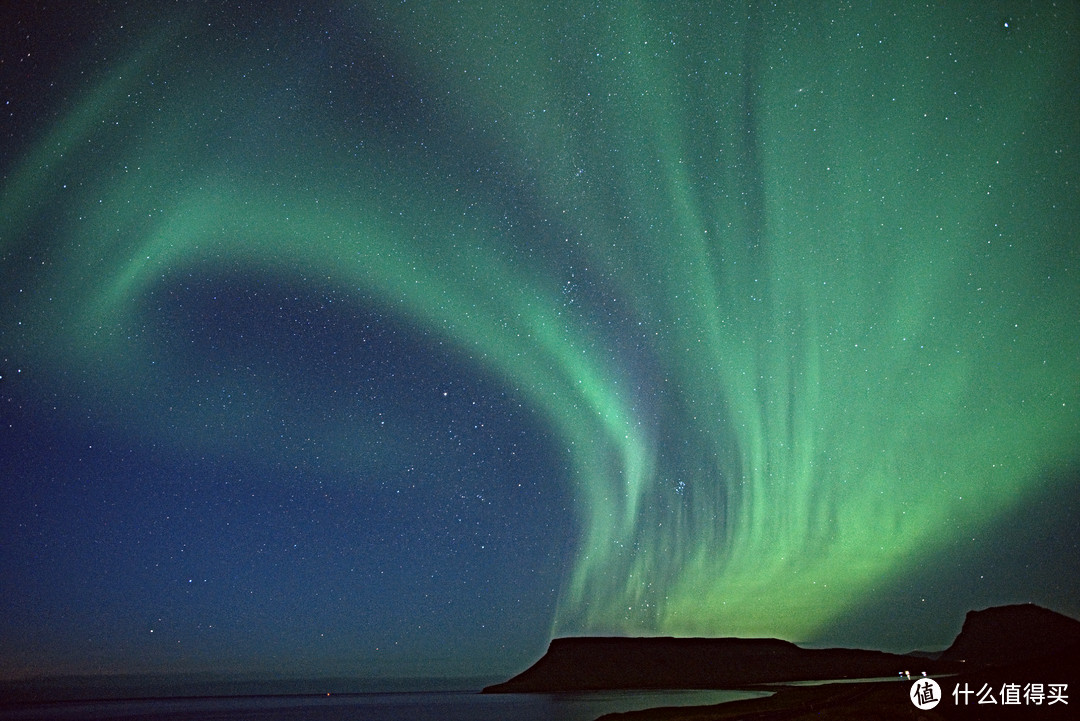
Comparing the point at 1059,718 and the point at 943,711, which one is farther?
the point at 943,711

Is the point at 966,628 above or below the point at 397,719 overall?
above

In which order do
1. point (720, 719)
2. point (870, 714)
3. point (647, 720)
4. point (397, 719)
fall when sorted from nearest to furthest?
point (870, 714), point (720, 719), point (647, 720), point (397, 719)

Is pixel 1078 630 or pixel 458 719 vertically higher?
pixel 1078 630

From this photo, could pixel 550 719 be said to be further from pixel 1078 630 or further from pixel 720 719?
pixel 1078 630

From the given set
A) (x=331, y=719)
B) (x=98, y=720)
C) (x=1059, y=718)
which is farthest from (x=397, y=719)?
(x=1059, y=718)

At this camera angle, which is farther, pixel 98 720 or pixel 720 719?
pixel 98 720

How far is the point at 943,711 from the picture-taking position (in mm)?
31812

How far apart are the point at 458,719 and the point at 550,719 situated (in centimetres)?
1662

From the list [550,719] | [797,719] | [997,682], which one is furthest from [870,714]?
[550,719]

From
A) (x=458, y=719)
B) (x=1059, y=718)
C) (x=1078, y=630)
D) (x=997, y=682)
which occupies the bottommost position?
(x=1059, y=718)

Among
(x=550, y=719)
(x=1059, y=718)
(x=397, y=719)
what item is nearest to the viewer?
(x=1059, y=718)

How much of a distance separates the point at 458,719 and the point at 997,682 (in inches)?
Result: 2887

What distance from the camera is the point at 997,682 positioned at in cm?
3744

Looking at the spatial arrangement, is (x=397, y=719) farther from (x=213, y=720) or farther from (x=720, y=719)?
(x=720, y=719)
